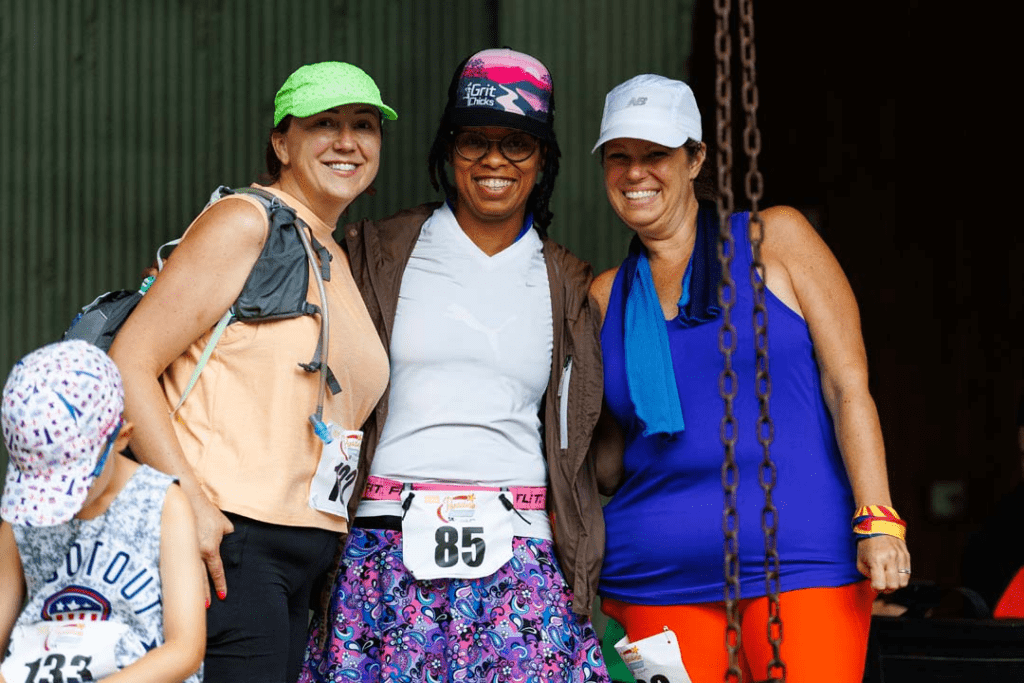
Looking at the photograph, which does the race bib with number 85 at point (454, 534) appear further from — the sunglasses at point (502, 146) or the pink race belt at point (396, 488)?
the sunglasses at point (502, 146)

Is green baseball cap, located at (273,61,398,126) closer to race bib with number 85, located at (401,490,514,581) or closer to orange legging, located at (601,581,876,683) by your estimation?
race bib with number 85, located at (401,490,514,581)

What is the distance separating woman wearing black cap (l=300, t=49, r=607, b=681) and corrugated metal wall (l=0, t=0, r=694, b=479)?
232 cm

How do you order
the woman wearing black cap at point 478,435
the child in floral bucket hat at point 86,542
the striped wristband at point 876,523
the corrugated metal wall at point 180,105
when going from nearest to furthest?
the child in floral bucket hat at point 86,542
the striped wristband at point 876,523
the woman wearing black cap at point 478,435
the corrugated metal wall at point 180,105

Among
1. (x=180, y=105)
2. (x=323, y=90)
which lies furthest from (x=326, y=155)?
(x=180, y=105)

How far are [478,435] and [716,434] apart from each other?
529 millimetres

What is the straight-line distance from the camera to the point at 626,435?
296 centimetres

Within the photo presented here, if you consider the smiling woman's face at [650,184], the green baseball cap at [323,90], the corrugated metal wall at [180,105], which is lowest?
the smiling woman's face at [650,184]

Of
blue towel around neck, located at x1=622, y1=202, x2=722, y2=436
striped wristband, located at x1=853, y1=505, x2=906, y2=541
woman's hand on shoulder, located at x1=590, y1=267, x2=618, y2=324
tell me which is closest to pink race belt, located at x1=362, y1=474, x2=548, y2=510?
blue towel around neck, located at x1=622, y1=202, x2=722, y2=436

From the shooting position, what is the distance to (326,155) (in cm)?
262

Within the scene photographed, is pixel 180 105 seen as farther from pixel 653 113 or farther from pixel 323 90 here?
pixel 653 113

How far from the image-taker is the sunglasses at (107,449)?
203cm

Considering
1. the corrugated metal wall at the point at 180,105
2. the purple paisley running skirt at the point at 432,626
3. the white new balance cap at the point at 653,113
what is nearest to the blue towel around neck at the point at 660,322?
the white new balance cap at the point at 653,113

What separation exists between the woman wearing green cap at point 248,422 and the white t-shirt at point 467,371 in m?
0.21

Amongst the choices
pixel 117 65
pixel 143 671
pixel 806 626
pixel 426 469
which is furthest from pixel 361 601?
pixel 117 65
